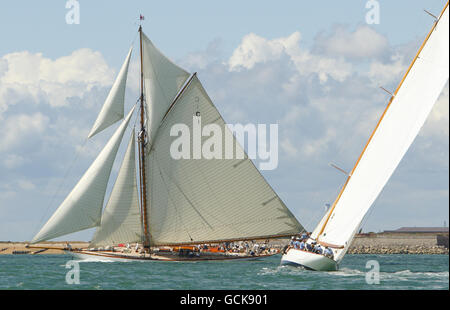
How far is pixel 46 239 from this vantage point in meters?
60.7

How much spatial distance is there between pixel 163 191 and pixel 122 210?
3.89m

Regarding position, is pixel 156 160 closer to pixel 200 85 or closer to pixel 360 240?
pixel 200 85

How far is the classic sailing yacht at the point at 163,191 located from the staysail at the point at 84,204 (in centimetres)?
8

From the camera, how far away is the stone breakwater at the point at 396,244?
4879 inches

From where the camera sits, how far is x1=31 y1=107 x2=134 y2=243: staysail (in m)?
60.0

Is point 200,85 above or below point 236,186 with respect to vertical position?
above

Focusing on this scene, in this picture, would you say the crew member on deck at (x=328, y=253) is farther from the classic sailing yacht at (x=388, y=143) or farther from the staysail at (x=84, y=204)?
the staysail at (x=84, y=204)

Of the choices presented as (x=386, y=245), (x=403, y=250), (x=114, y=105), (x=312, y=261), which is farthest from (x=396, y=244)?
(x=312, y=261)

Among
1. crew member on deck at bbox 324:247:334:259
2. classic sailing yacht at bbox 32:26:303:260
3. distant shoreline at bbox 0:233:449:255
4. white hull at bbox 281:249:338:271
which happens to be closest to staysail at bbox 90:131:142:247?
classic sailing yacht at bbox 32:26:303:260

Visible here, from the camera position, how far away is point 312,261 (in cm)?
5250

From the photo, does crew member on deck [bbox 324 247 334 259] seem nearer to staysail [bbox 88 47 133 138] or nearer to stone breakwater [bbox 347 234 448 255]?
staysail [bbox 88 47 133 138]

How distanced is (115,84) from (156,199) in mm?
10066

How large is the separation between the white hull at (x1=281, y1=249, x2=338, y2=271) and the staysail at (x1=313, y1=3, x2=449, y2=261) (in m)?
0.85
